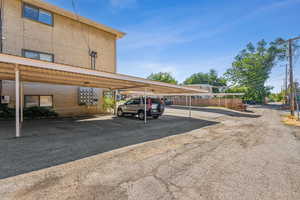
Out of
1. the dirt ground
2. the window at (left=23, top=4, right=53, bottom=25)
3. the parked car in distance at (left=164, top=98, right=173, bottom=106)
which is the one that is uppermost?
the window at (left=23, top=4, right=53, bottom=25)

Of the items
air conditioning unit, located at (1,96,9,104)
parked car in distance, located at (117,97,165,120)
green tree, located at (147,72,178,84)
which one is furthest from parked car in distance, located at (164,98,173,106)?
air conditioning unit, located at (1,96,9,104)

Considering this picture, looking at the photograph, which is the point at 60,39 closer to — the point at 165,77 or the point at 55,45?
the point at 55,45

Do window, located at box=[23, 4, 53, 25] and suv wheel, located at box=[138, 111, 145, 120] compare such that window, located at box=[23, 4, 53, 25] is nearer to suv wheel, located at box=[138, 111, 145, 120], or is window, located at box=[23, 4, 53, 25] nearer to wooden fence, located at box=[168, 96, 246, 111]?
suv wheel, located at box=[138, 111, 145, 120]

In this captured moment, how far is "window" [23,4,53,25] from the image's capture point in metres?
9.52

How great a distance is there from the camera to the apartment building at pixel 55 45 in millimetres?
9031

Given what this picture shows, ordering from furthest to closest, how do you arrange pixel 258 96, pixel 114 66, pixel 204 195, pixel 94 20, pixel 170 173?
pixel 258 96
pixel 114 66
pixel 94 20
pixel 170 173
pixel 204 195

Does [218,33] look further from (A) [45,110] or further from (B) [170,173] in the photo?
(A) [45,110]

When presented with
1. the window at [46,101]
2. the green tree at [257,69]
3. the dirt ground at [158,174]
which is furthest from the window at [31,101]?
the green tree at [257,69]

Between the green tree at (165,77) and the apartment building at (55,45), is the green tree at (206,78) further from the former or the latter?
the apartment building at (55,45)

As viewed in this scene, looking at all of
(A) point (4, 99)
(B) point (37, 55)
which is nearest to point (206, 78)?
(B) point (37, 55)

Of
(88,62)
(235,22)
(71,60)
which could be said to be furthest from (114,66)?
(235,22)

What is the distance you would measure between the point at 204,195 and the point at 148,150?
7.37 ft

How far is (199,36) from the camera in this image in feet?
43.6

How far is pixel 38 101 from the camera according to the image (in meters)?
10.4
